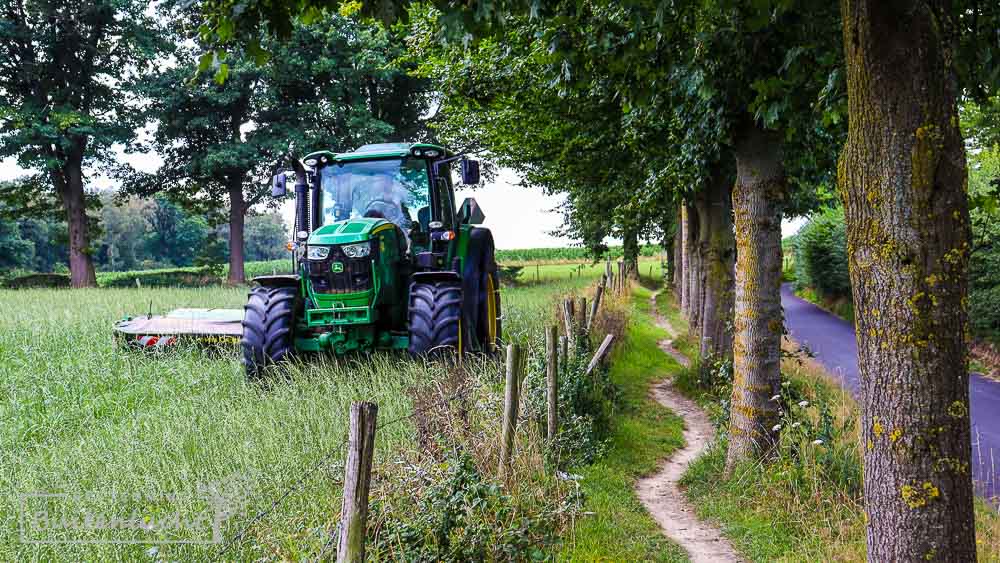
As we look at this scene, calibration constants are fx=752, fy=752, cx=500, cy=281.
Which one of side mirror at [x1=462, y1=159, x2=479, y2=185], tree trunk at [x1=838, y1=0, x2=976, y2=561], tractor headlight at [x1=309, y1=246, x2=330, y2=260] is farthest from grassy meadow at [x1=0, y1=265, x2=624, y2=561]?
tree trunk at [x1=838, y1=0, x2=976, y2=561]

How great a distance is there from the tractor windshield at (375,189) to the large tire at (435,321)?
137 cm

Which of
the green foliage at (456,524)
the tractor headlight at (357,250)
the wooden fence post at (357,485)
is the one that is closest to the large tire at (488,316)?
the tractor headlight at (357,250)

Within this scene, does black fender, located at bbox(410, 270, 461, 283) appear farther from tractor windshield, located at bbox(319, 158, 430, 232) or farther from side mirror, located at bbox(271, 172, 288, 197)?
side mirror, located at bbox(271, 172, 288, 197)

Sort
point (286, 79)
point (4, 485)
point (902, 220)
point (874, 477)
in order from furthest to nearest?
point (286, 79), point (4, 485), point (874, 477), point (902, 220)

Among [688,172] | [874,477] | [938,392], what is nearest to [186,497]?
[874,477]

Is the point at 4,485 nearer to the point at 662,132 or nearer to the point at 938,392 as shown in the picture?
the point at 938,392

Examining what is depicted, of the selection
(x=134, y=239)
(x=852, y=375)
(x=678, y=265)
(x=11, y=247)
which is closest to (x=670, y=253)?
(x=678, y=265)

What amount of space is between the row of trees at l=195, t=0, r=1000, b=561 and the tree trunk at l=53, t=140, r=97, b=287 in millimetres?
23697

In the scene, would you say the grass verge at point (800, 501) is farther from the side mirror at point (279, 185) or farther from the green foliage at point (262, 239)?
the green foliage at point (262, 239)

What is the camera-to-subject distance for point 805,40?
5.77 meters

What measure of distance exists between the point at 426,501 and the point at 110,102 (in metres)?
29.7

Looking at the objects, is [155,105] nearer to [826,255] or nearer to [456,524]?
[826,255]

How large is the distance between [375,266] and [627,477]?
3.75 m

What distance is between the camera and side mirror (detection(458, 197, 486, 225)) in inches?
412
